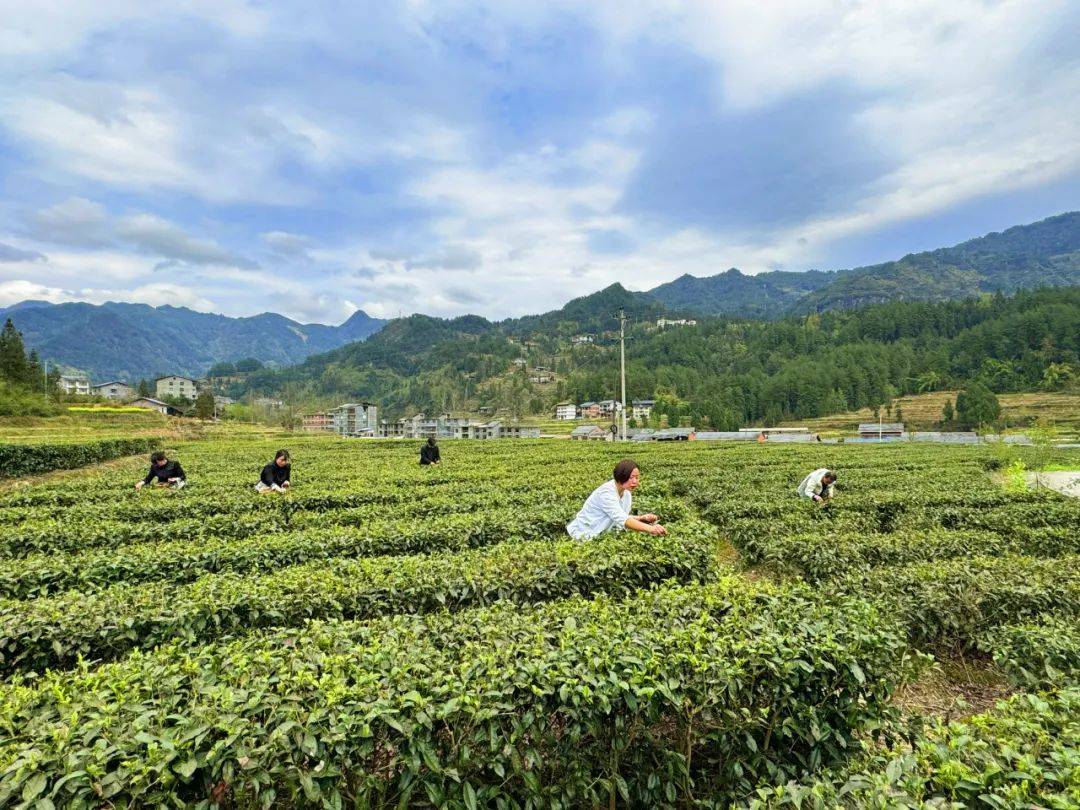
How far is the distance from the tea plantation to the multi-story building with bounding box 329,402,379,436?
139772 mm

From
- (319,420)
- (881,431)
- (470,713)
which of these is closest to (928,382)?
(881,431)

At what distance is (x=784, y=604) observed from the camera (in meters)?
4.88

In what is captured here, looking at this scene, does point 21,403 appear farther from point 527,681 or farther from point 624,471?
point 527,681

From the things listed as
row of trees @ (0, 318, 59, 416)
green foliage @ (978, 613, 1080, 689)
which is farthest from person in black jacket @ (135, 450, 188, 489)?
row of trees @ (0, 318, 59, 416)

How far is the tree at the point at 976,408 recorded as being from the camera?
9425 cm

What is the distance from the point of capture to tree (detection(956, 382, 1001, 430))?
9425cm

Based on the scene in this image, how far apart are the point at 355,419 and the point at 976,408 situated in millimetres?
142809

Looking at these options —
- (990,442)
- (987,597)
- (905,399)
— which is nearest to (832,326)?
(905,399)

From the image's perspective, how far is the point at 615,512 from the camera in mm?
7824

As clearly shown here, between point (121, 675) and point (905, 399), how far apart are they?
15346cm

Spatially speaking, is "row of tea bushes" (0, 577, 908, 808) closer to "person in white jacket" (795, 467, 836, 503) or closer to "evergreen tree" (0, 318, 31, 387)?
"person in white jacket" (795, 467, 836, 503)

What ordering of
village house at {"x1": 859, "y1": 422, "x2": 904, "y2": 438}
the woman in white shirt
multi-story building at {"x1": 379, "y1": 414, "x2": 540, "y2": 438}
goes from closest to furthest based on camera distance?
1. the woman in white shirt
2. village house at {"x1": 859, "y1": 422, "x2": 904, "y2": 438}
3. multi-story building at {"x1": 379, "y1": 414, "x2": 540, "y2": 438}

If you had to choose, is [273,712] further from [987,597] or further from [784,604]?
[987,597]

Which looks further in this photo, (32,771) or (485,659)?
(485,659)
